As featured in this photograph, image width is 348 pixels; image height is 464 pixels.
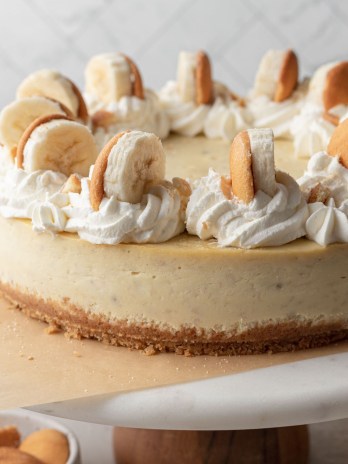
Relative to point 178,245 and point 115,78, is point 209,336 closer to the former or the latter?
point 178,245

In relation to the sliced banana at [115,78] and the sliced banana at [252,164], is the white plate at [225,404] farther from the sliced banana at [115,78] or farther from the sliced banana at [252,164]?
the sliced banana at [115,78]

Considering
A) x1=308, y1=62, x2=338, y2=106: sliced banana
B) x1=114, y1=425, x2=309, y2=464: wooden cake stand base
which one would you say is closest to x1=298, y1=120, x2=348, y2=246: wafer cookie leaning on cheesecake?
x1=114, y1=425, x2=309, y2=464: wooden cake stand base

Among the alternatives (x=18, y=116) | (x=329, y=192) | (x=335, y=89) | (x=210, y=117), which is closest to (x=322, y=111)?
(x=335, y=89)

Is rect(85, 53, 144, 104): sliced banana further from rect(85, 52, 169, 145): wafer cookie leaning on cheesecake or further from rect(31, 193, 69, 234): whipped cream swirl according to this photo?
rect(31, 193, 69, 234): whipped cream swirl

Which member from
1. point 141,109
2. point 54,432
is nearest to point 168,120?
point 141,109

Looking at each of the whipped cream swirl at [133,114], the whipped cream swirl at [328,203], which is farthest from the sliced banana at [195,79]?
the whipped cream swirl at [328,203]

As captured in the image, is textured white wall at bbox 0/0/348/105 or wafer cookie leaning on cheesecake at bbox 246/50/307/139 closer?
wafer cookie leaning on cheesecake at bbox 246/50/307/139
